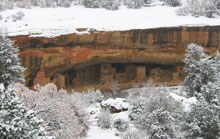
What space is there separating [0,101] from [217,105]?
10.0 metres

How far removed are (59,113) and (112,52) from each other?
51.5 feet

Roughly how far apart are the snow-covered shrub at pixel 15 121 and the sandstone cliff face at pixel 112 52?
64.3 feet

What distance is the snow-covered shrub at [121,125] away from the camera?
23797 mm

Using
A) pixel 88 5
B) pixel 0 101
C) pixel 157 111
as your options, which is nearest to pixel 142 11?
pixel 88 5

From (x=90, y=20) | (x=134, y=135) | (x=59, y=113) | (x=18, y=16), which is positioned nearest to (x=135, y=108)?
(x=134, y=135)

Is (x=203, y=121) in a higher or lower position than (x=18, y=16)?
lower

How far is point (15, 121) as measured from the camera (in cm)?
1277

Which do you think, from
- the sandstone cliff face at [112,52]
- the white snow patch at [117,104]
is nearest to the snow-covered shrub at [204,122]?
the white snow patch at [117,104]

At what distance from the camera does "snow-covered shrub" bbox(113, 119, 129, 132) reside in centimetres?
2380

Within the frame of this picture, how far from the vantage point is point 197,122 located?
19.8m

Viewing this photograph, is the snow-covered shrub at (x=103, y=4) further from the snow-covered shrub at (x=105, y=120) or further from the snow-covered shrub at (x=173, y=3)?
the snow-covered shrub at (x=105, y=120)

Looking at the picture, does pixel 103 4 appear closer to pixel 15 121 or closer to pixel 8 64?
pixel 8 64

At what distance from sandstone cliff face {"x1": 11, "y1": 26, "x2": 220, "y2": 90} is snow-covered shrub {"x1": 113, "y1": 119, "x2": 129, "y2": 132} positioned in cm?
1042

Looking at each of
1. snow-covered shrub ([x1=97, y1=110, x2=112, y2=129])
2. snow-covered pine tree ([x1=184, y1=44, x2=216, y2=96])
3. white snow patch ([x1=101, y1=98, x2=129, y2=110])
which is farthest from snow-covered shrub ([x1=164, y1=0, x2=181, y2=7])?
snow-covered shrub ([x1=97, y1=110, x2=112, y2=129])
